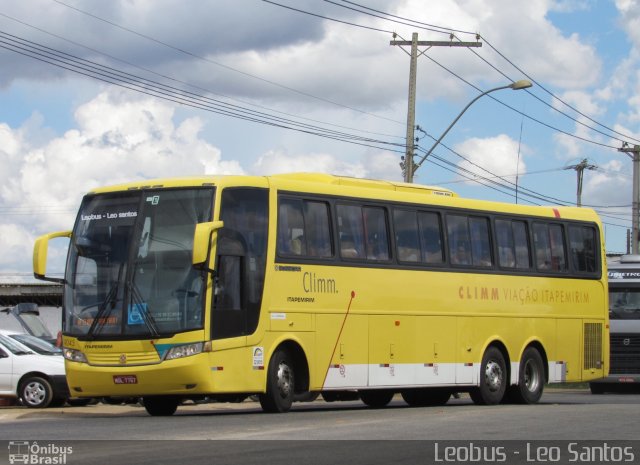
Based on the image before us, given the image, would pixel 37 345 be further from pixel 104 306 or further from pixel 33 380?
pixel 104 306

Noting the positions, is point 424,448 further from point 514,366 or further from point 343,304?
point 514,366

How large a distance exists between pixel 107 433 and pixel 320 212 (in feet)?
21.4

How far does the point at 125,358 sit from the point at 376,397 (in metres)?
6.37

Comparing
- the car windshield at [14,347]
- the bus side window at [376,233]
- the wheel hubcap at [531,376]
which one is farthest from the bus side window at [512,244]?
the car windshield at [14,347]

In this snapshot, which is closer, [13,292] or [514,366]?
[514,366]

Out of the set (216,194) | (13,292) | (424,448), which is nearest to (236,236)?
(216,194)

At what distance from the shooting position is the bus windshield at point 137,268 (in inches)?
699

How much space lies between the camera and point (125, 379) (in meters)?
17.9

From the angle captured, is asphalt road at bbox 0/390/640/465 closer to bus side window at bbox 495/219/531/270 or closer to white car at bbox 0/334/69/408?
bus side window at bbox 495/219/531/270

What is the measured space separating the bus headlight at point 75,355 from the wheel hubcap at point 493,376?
7.58 meters

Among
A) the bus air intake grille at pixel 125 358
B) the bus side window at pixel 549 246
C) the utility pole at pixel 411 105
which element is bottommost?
the bus air intake grille at pixel 125 358

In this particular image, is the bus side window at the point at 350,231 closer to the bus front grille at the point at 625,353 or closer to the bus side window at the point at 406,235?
the bus side window at the point at 406,235

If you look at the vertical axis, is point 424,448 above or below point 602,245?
below

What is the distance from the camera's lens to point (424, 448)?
40.4 feet
